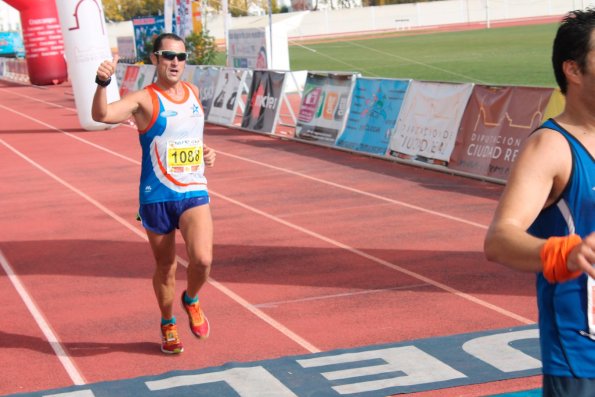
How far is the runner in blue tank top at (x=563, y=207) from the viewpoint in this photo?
304 cm

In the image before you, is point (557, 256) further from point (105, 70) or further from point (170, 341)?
point (170, 341)

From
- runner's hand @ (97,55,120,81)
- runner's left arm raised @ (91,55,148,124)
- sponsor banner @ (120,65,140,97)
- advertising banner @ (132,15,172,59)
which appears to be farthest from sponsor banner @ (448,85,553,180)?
advertising banner @ (132,15,172,59)

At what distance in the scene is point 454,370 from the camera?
6.66 meters

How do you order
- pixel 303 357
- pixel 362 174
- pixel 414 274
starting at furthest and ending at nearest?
pixel 362 174, pixel 414 274, pixel 303 357

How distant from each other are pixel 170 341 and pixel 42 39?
28.8 m

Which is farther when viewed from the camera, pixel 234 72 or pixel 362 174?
pixel 234 72

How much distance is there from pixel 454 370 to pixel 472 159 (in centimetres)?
886

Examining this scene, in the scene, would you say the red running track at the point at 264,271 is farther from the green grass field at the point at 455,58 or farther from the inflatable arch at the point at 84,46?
the green grass field at the point at 455,58

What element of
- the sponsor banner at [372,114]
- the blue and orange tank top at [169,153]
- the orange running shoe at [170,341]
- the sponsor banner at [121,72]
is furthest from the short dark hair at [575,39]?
the sponsor banner at [121,72]

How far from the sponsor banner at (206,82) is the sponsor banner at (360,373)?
63.5ft

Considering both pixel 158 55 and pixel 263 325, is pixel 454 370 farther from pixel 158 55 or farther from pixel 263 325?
pixel 158 55

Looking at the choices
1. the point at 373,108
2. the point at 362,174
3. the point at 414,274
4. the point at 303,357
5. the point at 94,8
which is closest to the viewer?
the point at 303,357

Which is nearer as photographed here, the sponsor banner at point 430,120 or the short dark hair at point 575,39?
the short dark hair at point 575,39

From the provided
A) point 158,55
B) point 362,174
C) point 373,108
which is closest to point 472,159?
point 362,174
